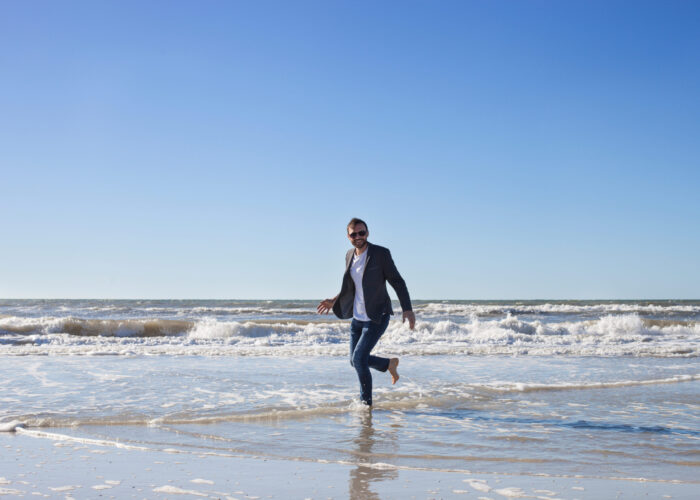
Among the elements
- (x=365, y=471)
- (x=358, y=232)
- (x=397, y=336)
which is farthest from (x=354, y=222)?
(x=397, y=336)

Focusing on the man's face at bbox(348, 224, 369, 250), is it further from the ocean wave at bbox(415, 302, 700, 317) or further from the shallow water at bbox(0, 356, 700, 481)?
the ocean wave at bbox(415, 302, 700, 317)

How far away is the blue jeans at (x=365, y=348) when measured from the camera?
5.96 m

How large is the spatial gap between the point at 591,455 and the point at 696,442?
1034mm

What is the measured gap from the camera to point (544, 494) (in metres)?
3.43

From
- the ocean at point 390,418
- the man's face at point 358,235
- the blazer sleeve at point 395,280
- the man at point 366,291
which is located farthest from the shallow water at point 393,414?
the man's face at point 358,235

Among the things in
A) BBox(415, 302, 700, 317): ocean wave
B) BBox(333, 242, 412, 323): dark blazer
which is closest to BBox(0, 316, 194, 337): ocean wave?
BBox(333, 242, 412, 323): dark blazer

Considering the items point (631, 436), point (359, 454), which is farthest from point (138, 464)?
point (631, 436)

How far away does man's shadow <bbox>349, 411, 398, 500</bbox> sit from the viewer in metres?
3.47

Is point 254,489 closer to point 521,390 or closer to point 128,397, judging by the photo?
point 128,397

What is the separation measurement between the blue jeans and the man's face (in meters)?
0.75

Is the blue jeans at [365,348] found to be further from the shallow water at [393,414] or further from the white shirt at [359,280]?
the shallow water at [393,414]

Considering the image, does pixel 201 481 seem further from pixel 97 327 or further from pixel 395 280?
pixel 97 327

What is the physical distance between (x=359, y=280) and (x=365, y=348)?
2.19 feet

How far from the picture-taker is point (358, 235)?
5.89 metres
